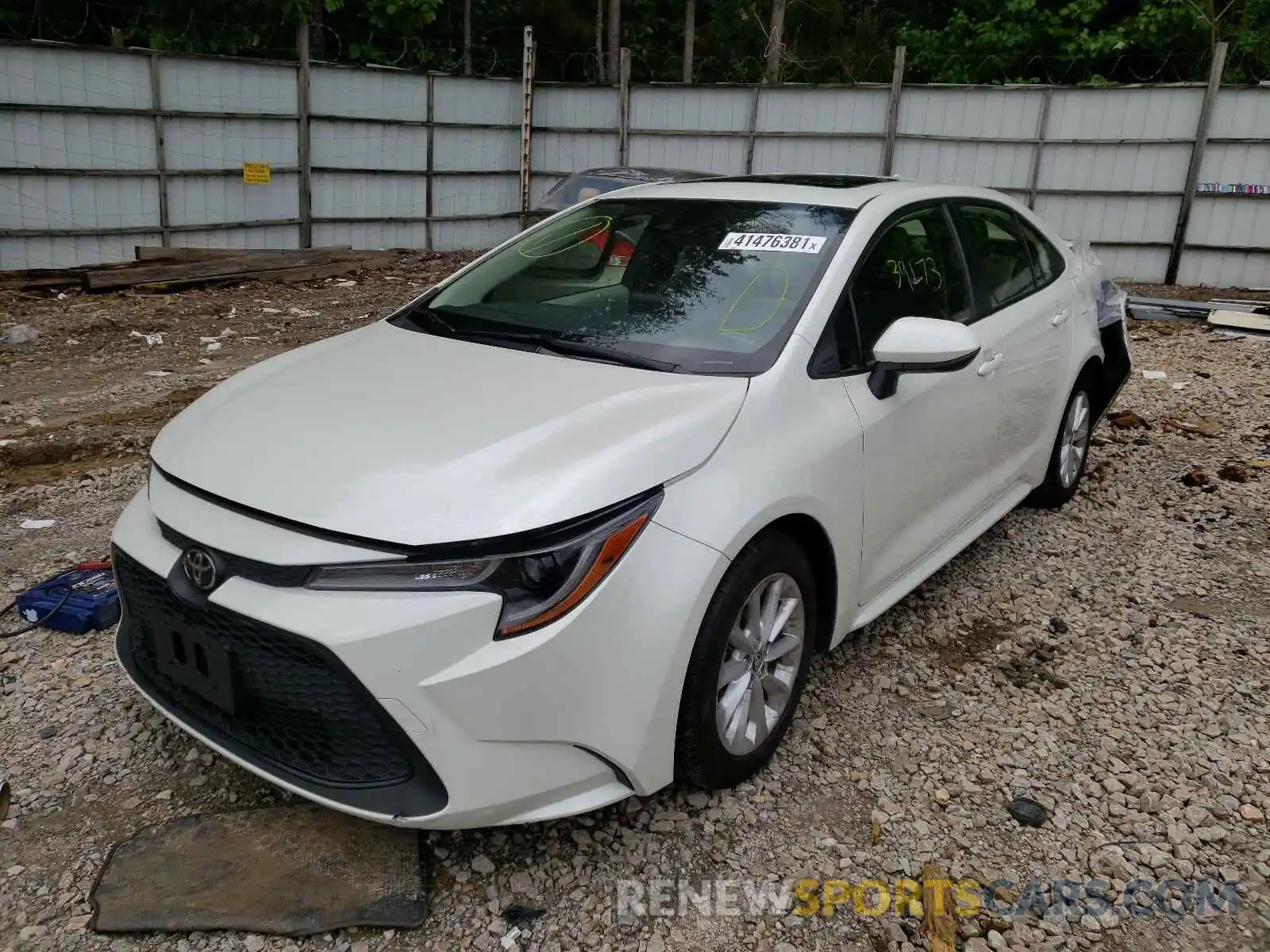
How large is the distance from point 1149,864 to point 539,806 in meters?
1.51

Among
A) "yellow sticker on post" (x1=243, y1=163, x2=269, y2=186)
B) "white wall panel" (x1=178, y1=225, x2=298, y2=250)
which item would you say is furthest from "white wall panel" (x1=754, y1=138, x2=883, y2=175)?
"yellow sticker on post" (x1=243, y1=163, x2=269, y2=186)

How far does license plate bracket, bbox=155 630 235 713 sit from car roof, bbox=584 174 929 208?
219 centimetres

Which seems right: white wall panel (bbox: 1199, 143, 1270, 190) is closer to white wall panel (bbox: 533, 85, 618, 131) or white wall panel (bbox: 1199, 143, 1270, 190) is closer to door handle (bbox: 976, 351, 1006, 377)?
white wall panel (bbox: 533, 85, 618, 131)

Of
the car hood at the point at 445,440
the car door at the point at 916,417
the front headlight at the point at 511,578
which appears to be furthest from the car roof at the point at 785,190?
the front headlight at the point at 511,578

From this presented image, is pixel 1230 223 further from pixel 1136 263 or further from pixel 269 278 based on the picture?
pixel 269 278

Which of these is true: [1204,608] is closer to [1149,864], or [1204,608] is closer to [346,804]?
[1149,864]

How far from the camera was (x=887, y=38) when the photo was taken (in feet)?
69.5

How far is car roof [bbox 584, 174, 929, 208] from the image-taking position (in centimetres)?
345

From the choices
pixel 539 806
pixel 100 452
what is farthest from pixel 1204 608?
pixel 100 452

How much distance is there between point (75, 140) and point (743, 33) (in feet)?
47.9

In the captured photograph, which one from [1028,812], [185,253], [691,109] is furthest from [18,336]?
[691,109]

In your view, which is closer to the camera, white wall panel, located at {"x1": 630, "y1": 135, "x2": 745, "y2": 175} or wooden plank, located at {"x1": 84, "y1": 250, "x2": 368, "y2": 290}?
wooden plank, located at {"x1": 84, "y1": 250, "x2": 368, "y2": 290}

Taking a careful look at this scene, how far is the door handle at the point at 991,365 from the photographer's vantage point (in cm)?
358

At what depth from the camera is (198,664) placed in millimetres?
2316
